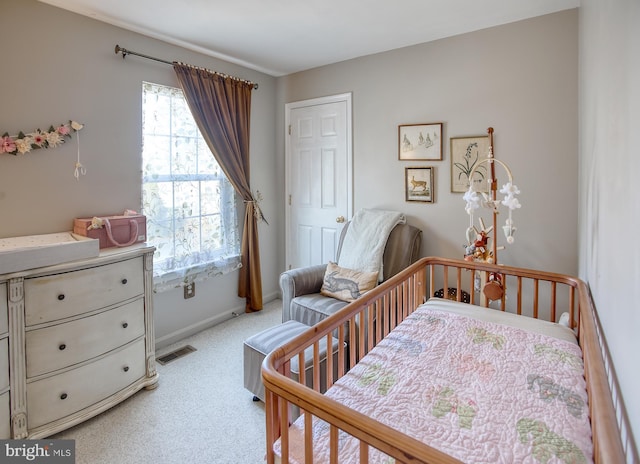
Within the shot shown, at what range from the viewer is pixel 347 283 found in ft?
8.79

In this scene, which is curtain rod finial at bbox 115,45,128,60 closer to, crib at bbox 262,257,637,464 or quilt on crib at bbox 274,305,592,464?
crib at bbox 262,257,637,464

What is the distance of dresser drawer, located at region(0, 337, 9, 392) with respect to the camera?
66.0 inches

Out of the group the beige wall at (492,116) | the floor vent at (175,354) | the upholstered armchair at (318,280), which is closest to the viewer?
the beige wall at (492,116)

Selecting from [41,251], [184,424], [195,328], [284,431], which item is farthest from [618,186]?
[195,328]

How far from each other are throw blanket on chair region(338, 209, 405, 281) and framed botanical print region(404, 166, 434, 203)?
0.21m

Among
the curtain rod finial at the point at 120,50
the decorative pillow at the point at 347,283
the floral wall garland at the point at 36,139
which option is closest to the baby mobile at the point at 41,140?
the floral wall garland at the point at 36,139

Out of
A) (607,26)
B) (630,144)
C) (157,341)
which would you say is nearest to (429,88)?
(607,26)

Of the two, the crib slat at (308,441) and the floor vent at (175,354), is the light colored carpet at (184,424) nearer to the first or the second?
the floor vent at (175,354)

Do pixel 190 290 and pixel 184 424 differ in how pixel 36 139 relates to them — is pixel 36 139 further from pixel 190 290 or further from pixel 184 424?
pixel 184 424

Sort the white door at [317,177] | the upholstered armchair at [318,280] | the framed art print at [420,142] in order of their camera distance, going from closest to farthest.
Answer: the upholstered armchair at [318,280], the framed art print at [420,142], the white door at [317,177]

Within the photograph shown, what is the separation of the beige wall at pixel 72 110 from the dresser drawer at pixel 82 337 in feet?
2.23

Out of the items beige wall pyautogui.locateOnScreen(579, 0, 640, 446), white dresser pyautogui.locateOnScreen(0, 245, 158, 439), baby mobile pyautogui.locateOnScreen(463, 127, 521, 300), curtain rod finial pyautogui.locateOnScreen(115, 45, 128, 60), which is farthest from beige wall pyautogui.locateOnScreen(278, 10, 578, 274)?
white dresser pyautogui.locateOnScreen(0, 245, 158, 439)

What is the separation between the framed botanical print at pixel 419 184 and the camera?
2918mm

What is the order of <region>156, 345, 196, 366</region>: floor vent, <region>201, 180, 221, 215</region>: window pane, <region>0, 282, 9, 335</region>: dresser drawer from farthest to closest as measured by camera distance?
<region>201, 180, 221, 215</region>: window pane, <region>156, 345, 196, 366</region>: floor vent, <region>0, 282, 9, 335</region>: dresser drawer
